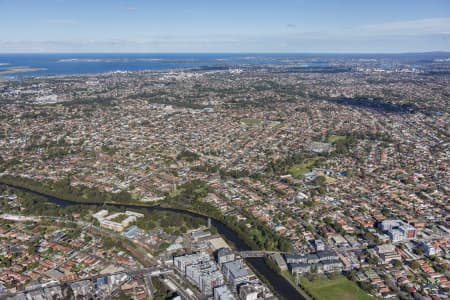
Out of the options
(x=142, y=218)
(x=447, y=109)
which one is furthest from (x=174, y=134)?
(x=447, y=109)

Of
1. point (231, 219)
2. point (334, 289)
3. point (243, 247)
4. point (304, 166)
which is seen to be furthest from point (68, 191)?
point (334, 289)

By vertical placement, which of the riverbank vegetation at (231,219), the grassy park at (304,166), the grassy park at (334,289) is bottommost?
the grassy park at (334,289)

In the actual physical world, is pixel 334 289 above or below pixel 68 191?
below

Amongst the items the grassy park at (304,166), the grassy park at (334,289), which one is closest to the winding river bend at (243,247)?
the grassy park at (334,289)

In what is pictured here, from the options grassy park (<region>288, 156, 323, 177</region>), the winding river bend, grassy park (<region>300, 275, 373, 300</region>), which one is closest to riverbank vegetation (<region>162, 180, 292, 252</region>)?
the winding river bend

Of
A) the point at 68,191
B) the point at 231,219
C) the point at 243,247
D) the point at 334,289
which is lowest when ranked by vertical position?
the point at 334,289

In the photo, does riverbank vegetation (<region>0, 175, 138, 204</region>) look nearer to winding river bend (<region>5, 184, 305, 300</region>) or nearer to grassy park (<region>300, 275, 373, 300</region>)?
winding river bend (<region>5, 184, 305, 300</region>)

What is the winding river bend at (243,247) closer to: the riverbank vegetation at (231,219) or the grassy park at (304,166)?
the riverbank vegetation at (231,219)

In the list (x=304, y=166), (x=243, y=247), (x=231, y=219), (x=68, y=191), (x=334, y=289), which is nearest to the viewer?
(x=334, y=289)

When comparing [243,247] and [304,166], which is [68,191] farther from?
[304,166]
